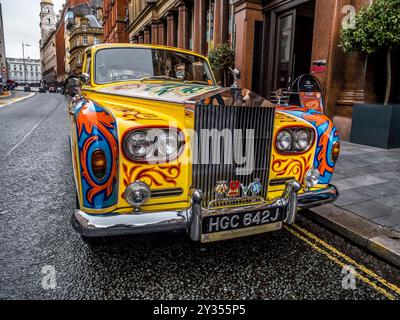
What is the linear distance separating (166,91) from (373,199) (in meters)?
2.82

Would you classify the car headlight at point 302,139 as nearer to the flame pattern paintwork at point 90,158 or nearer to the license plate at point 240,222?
the license plate at point 240,222

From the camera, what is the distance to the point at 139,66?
12.5 ft

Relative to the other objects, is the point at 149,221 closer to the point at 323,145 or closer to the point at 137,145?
the point at 137,145

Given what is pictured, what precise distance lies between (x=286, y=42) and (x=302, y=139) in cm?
819

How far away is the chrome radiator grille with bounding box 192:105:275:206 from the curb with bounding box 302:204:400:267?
106 centimetres

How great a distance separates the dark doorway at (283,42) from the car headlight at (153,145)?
329 inches

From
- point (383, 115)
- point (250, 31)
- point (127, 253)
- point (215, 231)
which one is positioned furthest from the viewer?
point (250, 31)

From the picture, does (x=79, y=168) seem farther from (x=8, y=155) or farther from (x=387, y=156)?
(x=387, y=156)

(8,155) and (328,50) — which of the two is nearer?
(8,155)

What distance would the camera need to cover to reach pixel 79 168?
2223 mm

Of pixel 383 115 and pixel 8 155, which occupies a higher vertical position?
pixel 383 115
